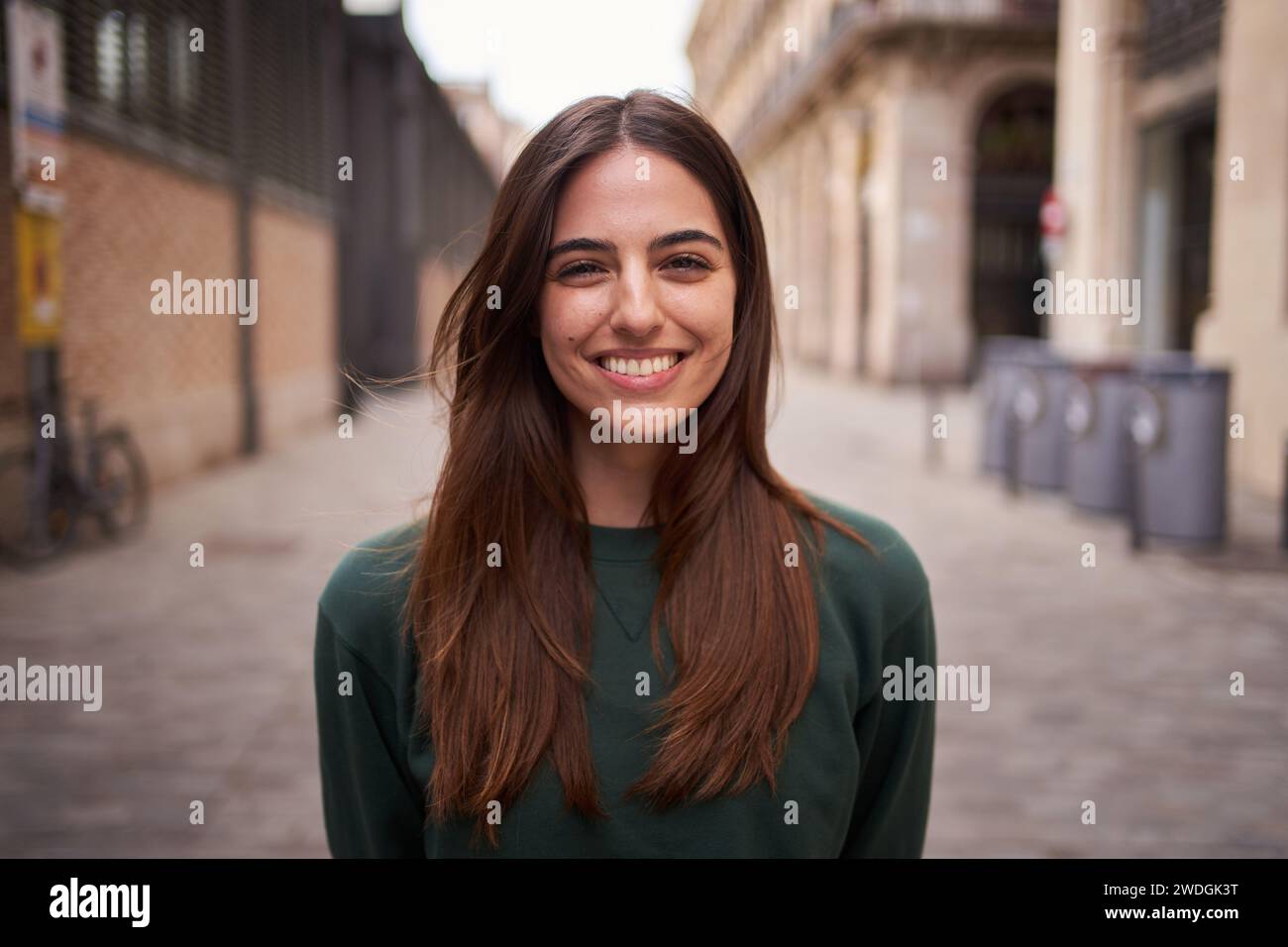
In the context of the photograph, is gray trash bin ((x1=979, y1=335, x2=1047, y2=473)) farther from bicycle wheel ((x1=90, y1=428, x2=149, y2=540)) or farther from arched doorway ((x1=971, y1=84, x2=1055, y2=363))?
arched doorway ((x1=971, y1=84, x2=1055, y2=363))

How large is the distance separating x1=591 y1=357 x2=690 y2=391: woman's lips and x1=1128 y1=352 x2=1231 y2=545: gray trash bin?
791 cm

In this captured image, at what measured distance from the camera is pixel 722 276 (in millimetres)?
1931

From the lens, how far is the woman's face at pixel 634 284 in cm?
185

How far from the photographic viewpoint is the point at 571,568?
1.90 m

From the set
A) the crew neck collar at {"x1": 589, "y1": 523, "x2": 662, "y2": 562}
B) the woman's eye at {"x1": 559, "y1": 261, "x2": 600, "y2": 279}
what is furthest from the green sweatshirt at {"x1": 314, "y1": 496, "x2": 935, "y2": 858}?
the woman's eye at {"x1": 559, "y1": 261, "x2": 600, "y2": 279}

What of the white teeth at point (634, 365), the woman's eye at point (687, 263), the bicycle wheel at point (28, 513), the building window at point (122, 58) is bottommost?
the bicycle wheel at point (28, 513)

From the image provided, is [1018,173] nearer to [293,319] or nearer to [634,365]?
[293,319]

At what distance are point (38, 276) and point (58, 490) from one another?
1.52m

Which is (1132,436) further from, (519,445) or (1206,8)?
(519,445)

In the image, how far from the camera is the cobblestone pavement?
4277 mm

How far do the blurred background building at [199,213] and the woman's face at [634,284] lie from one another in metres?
0.82

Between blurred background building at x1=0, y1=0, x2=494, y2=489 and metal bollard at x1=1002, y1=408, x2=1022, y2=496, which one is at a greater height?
blurred background building at x1=0, y1=0, x2=494, y2=489

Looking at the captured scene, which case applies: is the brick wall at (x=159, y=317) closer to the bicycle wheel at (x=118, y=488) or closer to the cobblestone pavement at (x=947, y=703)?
the bicycle wheel at (x=118, y=488)

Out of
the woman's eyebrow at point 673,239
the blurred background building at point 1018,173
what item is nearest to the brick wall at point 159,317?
the blurred background building at point 1018,173
